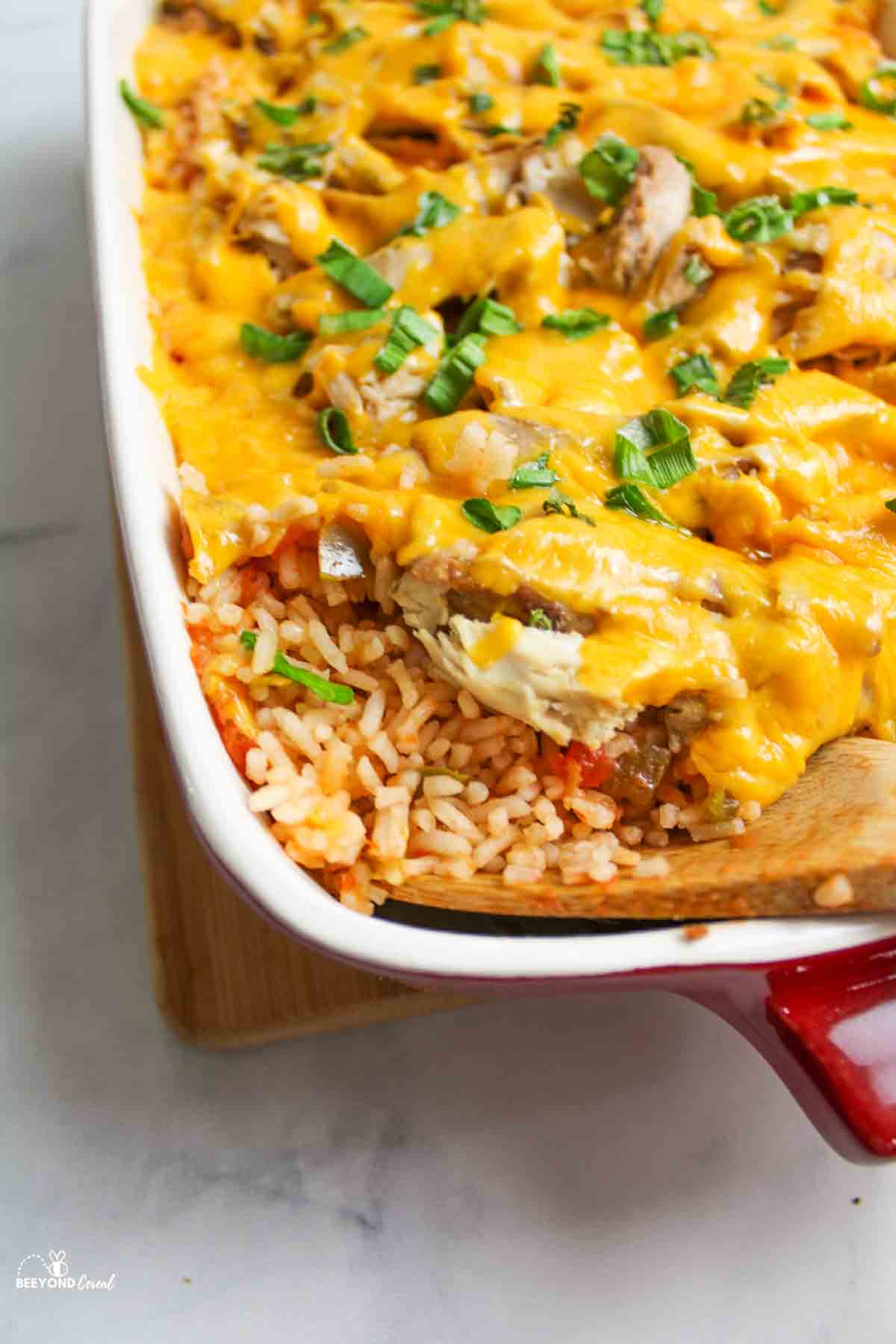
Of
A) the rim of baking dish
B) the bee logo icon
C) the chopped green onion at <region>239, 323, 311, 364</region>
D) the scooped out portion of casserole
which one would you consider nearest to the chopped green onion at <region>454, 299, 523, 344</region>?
the scooped out portion of casserole

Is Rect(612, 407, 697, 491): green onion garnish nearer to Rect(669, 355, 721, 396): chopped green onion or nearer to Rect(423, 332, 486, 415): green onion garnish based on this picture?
Rect(669, 355, 721, 396): chopped green onion

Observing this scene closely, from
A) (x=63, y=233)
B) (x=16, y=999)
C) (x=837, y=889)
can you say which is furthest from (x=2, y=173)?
(x=837, y=889)

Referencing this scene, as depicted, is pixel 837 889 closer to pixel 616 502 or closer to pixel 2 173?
pixel 616 502

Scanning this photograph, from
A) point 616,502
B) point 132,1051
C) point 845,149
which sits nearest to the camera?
point 616,502

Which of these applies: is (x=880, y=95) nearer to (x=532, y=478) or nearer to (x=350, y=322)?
(x=350, y=322)

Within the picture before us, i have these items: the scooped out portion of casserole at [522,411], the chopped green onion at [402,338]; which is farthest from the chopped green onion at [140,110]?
the chopped green onion at [402,338]

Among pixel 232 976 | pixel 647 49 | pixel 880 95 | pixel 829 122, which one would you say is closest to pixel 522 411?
pixel 232 976
